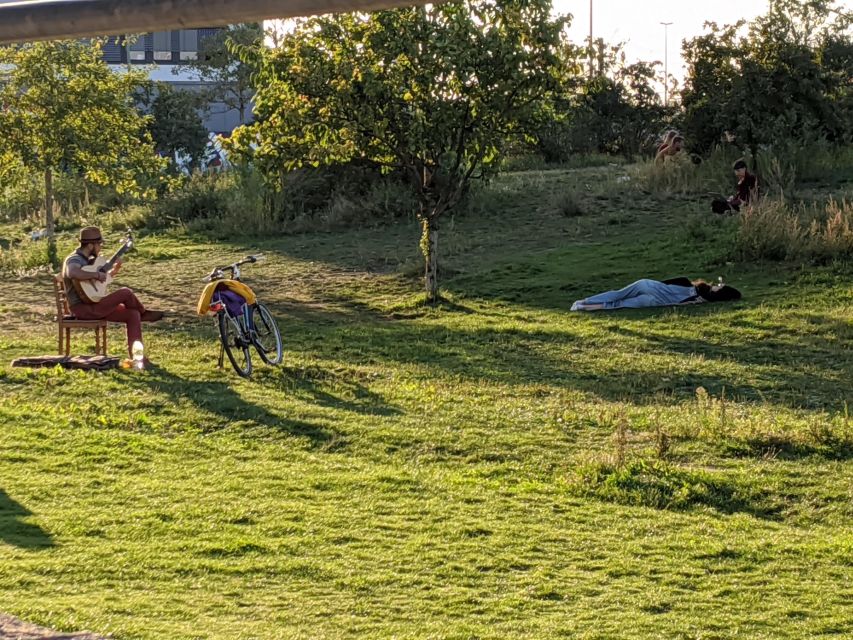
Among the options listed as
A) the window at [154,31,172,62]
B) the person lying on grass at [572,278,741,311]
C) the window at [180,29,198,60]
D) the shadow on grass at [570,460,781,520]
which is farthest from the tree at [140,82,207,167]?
the window at [180,29,198,60]

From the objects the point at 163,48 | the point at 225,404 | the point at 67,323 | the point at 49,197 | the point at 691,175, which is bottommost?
the point at 225,404

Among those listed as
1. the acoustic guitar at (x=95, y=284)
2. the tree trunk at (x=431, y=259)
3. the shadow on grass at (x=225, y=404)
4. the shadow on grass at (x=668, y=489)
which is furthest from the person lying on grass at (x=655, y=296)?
the shadow on grass at (x=668, y=489)

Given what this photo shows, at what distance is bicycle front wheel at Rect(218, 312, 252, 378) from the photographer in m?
14.0

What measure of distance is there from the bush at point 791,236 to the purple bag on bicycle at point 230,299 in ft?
29.6

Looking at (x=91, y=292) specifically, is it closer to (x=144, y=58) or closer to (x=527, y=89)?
(x=527, y=89)

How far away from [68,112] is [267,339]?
1071 cm

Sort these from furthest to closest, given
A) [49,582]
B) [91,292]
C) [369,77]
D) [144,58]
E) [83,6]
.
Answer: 1. [144,58]
2. [369,77]
3. [91,292]
4. [49,582]
5. [83,6]

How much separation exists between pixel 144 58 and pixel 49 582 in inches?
3139

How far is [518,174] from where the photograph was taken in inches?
1319

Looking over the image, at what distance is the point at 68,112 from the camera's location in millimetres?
23938

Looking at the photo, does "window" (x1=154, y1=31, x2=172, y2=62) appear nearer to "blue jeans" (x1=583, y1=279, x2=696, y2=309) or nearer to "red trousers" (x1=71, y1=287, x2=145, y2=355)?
"blue jeans" (x1=583, y1=279, x2=696, y2=309)

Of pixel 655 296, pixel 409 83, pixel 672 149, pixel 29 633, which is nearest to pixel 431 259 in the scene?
pixel 409 83

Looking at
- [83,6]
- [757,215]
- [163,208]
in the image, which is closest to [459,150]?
[757,215]

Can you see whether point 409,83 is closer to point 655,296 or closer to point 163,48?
point 655,296
